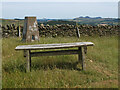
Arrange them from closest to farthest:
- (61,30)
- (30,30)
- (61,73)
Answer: (61,73), (30,30), (61,30)

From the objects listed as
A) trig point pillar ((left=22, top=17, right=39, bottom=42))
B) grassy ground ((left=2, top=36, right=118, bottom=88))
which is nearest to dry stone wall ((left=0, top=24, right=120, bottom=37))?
trig point pillar ((left=22, top=17, right=39, bottom=42))

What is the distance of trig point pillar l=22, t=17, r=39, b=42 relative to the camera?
7902 millimetres

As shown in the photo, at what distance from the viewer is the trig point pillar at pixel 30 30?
7902 mm

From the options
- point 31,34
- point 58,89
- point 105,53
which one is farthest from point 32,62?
point 31,34

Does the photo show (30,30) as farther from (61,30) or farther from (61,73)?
(61,73)

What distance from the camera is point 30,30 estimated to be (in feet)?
26.1

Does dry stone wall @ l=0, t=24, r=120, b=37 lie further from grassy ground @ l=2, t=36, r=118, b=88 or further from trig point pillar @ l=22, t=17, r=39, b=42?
grassy ground @ l=2, t=36, r=118, b=88

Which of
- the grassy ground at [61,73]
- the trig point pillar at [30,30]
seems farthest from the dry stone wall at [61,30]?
the grassy ground at [61,73]

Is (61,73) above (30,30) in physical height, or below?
below

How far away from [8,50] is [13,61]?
4.76 feet

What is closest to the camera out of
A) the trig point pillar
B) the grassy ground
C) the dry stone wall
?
the grassy ground

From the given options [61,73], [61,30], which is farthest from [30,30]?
[61,73]

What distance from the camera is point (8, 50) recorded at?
5.98 meters

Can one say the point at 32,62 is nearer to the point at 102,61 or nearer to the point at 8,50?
the point at 8,50
